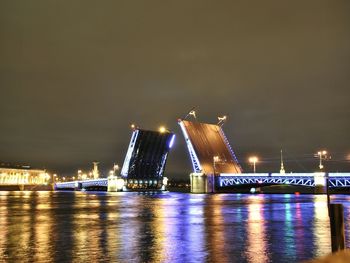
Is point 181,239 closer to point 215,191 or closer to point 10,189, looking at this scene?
point 215,191

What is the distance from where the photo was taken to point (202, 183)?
88.9 m

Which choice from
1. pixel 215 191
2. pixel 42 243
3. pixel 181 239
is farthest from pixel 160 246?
pixel 215 191

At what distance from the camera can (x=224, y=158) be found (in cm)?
9512

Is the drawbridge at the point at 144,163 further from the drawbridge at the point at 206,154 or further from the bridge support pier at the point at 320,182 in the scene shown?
the bridge support pier at the point at 320,182

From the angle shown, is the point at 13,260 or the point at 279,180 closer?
the point at 13,260

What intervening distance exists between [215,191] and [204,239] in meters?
79.8

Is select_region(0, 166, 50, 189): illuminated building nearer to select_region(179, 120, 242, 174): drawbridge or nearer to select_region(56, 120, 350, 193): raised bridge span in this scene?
select_region(56, 120, 350, 193): raised bridge span

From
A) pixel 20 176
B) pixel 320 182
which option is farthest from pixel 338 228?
pixel 20 176

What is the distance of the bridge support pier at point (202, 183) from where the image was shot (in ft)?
291

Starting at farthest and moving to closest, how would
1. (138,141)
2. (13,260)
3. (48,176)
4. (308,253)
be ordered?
1. (48,176)
2. (138,141)
3. (308,253)
4. (13,260)

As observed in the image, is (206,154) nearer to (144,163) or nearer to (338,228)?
(144,163)

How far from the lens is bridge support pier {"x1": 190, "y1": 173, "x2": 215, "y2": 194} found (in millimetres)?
88750

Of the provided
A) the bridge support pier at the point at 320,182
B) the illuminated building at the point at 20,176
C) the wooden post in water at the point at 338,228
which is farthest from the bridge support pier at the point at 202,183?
the wooden post in water at the point at 338,228

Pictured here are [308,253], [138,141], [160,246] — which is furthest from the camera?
[138,141]
